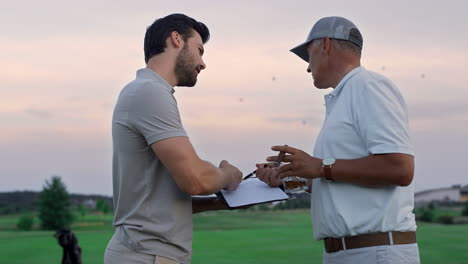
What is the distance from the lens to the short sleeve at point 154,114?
3.94m

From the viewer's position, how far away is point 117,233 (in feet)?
13.8

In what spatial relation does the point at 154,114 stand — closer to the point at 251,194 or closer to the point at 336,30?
the point at 251,194

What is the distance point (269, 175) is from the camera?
4.61 metres

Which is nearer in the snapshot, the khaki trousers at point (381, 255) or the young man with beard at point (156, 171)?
the young man with beard at point (156, 171)

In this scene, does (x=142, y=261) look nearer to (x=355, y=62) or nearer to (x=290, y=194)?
(x=290, y=194)

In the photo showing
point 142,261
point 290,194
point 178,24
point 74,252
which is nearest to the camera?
point 142,261

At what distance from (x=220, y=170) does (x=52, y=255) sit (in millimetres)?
16430

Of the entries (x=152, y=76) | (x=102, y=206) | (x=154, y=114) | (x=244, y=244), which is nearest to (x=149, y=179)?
(x=154, y=114)

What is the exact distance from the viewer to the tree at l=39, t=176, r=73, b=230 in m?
32.0

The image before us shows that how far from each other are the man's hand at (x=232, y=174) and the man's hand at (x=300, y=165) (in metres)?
0.26

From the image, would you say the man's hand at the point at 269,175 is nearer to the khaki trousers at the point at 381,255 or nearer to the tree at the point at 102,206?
the khaki trousers at the point at 381,255

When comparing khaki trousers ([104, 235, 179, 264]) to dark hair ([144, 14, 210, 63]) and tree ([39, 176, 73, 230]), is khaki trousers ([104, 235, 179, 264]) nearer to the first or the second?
dark hair ([144, 14, 210, 63])

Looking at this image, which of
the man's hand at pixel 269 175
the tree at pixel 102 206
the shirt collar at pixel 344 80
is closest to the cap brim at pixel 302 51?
the shirt collar at pixel 344 80

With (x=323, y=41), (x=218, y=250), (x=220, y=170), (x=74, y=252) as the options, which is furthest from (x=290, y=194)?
(x=218, y=250)
